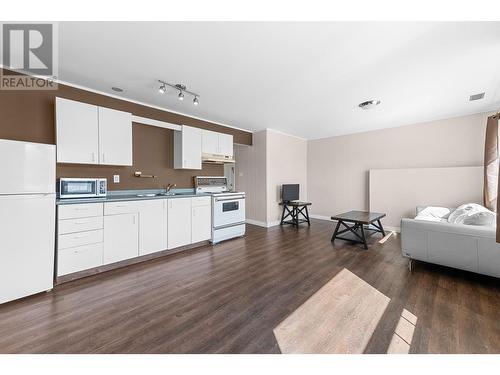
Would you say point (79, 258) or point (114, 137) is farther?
point (114, 137)

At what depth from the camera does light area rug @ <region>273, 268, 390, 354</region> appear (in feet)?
4.72

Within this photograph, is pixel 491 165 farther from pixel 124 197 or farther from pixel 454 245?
pixel 124 197

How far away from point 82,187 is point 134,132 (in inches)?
47.9

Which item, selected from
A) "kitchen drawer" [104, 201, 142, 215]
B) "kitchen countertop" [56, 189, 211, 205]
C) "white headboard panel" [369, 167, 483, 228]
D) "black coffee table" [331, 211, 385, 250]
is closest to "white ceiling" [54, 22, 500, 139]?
"white headboard panel" [369, 167, 483, 228]

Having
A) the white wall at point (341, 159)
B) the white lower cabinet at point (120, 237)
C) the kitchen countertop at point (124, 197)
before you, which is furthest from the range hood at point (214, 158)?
the white lower cabinet at point (120, 237)

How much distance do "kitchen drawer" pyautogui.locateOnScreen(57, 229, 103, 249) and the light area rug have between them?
2399mm

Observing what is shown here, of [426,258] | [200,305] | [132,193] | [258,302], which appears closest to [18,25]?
[132,193]

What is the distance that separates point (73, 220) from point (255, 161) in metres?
4.00

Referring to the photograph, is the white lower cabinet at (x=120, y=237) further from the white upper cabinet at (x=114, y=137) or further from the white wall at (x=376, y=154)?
the white wall at (x=376, y=154)

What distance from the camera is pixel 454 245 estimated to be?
92.5 inches

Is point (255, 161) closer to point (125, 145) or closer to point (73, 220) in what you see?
point (125, 145)

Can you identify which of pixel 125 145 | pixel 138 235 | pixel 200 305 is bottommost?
pixel 200 305

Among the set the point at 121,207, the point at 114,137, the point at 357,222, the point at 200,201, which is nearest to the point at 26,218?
the point at 121,207

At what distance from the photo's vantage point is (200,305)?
1.95 m
